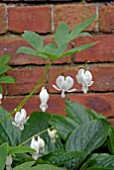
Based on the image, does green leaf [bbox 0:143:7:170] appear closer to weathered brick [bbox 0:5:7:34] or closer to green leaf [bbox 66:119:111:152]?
green leaf [bbox 66:119:111:152]

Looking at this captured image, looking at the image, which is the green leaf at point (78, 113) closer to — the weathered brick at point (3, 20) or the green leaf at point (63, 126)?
the green leaf at point (63, 126)

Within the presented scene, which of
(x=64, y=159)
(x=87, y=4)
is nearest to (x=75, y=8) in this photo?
(x=87, y=4)

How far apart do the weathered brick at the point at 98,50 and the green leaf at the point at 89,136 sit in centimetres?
56

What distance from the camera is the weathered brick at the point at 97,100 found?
1420 millimetres

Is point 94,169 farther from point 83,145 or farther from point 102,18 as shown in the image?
point 102,18

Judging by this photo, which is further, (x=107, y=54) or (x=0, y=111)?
(x=107, y=54)

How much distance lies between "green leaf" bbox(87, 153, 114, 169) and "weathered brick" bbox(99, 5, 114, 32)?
27.4 inches

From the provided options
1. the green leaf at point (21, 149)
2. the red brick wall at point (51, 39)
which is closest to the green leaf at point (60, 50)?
the green leaf at point (21, 149)

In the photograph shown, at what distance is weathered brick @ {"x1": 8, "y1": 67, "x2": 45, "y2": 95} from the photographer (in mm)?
1385

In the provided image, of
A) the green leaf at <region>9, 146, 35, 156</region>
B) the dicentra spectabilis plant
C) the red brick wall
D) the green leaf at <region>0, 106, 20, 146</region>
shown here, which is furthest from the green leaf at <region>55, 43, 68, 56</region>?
the red brick wall

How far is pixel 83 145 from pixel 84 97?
1.92ft

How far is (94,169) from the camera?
0.74m

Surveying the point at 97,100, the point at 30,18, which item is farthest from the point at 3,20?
the point at 97,100

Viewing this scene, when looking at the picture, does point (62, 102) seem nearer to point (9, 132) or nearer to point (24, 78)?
point (24, 78)
